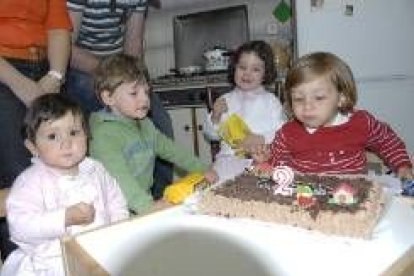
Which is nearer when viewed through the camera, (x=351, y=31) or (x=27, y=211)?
(x=27, y=211)

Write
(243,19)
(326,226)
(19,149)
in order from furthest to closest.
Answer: (243,19)
(19,149)
(326,226)

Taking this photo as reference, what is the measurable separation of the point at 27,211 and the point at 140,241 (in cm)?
49

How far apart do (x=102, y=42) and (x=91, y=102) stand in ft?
1.01

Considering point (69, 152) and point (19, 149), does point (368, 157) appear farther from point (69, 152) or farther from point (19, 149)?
point (19, 149)

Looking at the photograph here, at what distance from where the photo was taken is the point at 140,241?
97cm

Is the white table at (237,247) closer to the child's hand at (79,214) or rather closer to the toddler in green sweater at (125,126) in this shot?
the child's hand at (79,214)

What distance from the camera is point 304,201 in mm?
997

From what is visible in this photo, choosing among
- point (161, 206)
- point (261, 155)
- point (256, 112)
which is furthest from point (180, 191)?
point (256, 112)

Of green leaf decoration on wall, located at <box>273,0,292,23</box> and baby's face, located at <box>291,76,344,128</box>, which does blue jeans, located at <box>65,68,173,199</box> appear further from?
green leaf decoration on wall, located at <box>273,0,292,23</box>

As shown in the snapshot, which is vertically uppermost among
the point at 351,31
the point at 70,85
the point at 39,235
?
the point at 351,31

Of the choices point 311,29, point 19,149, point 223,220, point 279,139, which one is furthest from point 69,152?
point 311,29

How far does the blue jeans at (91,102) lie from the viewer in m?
2.10

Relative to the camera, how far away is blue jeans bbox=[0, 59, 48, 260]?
5.73 ft

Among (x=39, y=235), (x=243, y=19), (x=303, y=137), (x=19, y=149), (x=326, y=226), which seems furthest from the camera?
A: (x=243, y=19)
